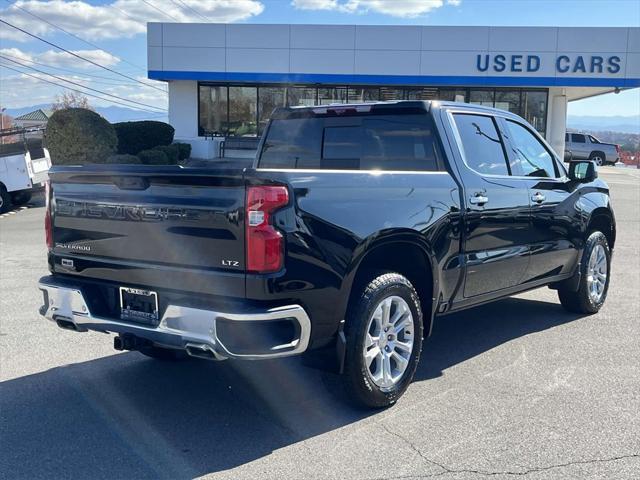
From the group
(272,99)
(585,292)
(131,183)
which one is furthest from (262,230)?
(272,99)

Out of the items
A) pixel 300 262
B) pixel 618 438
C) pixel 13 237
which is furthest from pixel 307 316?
pixel 13 237

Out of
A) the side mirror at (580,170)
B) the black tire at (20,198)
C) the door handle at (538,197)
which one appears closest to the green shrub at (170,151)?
the black tire at (20,198)

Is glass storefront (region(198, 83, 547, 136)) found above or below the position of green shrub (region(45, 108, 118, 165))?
above

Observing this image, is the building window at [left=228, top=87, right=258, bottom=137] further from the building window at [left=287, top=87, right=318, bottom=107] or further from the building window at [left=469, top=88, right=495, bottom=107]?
the building window at [left=469, top=88, right=495, bottom=107]

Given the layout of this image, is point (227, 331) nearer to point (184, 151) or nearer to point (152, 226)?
point (152, 226)

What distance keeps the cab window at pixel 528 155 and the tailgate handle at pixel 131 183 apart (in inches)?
125

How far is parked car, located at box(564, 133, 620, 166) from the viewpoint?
125 ft

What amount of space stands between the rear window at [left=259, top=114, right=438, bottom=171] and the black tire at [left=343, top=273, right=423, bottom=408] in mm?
1055

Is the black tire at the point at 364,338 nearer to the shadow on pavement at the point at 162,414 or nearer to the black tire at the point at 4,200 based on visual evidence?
the shadow on pavement at the point at 162,414

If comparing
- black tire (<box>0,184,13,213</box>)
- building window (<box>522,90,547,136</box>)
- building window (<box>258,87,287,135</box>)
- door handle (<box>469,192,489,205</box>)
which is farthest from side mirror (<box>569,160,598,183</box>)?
building window (<box>522,90,547,136</box>)

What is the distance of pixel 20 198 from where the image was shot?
17.6 metres

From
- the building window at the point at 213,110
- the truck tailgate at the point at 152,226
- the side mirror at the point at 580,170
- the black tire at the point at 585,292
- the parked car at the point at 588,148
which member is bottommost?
the black tire at the point at 585,292

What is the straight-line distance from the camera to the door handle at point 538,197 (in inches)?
227

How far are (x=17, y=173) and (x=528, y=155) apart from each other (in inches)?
566
